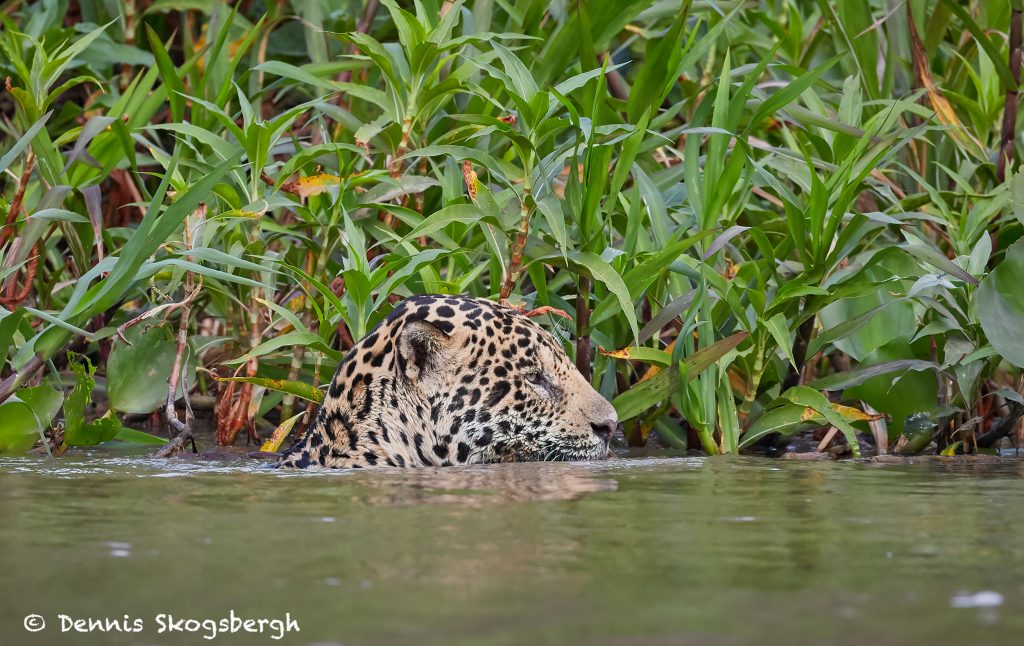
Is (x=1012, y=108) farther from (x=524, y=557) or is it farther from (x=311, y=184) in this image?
(x=524, y=557)

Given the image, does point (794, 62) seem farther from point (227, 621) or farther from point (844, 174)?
point (227, 621)

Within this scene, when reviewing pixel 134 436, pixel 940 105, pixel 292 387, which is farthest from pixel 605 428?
pixel 940 105

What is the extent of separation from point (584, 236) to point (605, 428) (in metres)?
0.69

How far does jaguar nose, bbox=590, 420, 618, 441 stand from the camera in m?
4.35

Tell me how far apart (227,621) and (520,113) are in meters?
2.93

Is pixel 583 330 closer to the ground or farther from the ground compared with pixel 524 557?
farther from the ground

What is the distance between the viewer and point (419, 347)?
4121mm

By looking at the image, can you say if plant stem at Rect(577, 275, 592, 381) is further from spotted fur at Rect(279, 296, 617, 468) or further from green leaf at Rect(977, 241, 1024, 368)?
green leaf at Rect(977, 241, 1024, 368)

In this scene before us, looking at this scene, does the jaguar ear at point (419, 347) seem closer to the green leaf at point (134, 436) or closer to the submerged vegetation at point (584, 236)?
the submerged vegetation at point (584, 236)

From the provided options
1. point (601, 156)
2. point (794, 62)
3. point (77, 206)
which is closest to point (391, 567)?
point (601, 156)

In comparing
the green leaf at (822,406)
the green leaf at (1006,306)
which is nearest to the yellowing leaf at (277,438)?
the green leaf at (822,406)

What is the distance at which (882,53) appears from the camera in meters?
6.18

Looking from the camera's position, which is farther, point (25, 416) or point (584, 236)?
point (584, 236)

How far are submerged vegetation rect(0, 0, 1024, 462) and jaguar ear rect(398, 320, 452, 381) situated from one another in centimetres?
45
